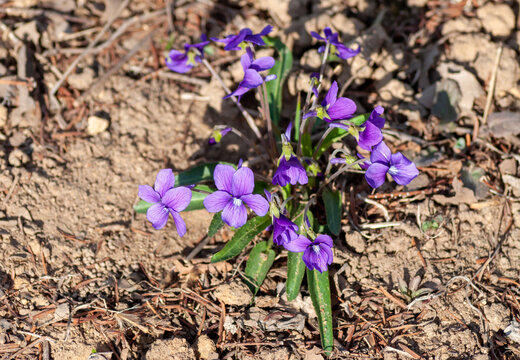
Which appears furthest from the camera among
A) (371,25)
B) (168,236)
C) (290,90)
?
(371,25)

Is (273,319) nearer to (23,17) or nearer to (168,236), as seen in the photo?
(168,236)

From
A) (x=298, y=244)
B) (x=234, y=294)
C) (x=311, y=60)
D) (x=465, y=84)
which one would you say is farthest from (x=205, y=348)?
(x=465, y=84)

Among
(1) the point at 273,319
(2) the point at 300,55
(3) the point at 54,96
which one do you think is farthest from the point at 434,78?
(3) the point at 54,96

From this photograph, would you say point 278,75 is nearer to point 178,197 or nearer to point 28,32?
point 178,197

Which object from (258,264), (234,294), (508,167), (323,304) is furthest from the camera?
(508,167)

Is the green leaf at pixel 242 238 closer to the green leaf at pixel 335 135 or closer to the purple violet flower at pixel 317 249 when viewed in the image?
the purple violet flower at pixel 317 249

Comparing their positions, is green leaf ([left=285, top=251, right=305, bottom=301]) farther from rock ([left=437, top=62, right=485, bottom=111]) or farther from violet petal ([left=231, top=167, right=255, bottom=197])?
rock ([left=437, top=62, right=485, bottom=111])
